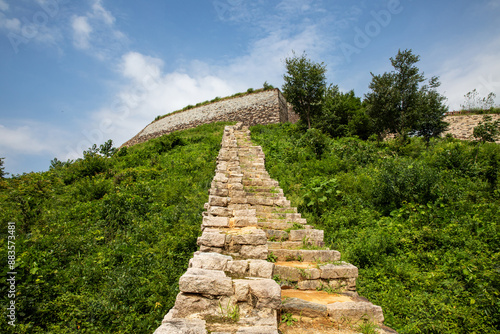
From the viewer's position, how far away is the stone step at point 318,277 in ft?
11.6

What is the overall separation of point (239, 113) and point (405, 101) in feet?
47.9

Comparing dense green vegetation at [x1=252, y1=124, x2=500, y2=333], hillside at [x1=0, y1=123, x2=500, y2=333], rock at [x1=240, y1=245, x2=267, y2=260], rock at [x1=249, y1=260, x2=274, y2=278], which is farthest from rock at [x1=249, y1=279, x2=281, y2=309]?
dense green vegetation at [x1=252, y1=124, x2=500, y2=333]

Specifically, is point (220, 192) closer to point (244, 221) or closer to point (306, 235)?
point (244, 221)

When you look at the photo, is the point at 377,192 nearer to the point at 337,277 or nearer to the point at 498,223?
the point at 498,223

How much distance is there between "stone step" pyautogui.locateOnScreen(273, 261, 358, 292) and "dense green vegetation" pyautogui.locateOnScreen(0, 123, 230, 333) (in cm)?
184

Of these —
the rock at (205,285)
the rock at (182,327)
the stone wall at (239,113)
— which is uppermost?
the stone wall at (239,113)

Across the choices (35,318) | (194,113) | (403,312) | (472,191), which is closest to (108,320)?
(35,318)

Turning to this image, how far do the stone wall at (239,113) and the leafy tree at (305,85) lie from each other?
4.95m

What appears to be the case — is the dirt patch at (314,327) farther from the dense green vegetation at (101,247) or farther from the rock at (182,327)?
the dense green vegetation at (101,247)

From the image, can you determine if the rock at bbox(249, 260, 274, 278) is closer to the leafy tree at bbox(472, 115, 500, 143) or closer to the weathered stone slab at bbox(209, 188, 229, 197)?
the weathered stone slab at bbox(209, 188, 229, 197)

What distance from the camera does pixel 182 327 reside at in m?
1.98

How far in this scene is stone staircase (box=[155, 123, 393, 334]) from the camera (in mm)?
2301

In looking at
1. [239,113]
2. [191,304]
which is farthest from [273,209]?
[239,113]

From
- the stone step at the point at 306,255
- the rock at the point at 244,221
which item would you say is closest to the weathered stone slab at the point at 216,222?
the rock at the point at 244,221
